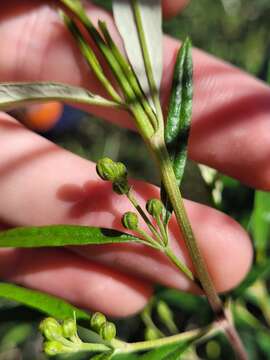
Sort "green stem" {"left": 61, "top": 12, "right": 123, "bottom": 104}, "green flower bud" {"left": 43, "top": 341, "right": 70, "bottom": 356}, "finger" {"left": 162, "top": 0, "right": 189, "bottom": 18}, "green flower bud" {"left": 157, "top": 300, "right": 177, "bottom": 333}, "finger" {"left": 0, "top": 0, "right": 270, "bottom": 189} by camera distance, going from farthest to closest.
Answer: "green flower bud" {"left": 157, "top": 300, "right": 177, "bottom": 333}
"finger" {"left": 162, "top": 0, "right": 189, "bottom": 18}
"finger" {"left": 0, "top": 0, "right": 270, "bottom": 189}
"green stem" {"left": 61, "top": 12, "right": 123, "bottom": 104}
"green flower bud" {"left": 43, "top": 341, "right": 70, "bottom": 356}

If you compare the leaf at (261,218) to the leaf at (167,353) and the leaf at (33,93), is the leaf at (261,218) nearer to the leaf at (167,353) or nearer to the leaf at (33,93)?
the leaf at (167,353)

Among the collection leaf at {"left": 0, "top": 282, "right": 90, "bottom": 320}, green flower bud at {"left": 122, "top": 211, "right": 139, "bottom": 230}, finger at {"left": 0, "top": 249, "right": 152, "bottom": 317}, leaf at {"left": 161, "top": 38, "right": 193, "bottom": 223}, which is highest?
leaf at {"left": 161, "top": 38, "right": 193, "bottom": 223}

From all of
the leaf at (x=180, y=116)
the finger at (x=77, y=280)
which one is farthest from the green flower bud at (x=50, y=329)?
the finger at (x=77, y=280)

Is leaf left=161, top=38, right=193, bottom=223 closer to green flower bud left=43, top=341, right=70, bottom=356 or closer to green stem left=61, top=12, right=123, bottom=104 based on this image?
green stem left=61, top=12, right=123, bottom=104

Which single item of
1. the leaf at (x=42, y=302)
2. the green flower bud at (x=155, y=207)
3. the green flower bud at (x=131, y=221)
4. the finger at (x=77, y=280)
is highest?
the green flower bud at (x=155, y=207)

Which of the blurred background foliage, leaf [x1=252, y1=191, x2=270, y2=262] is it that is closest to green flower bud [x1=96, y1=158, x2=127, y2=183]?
the blurred background foliage

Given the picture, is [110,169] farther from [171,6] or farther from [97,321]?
[171,6]
